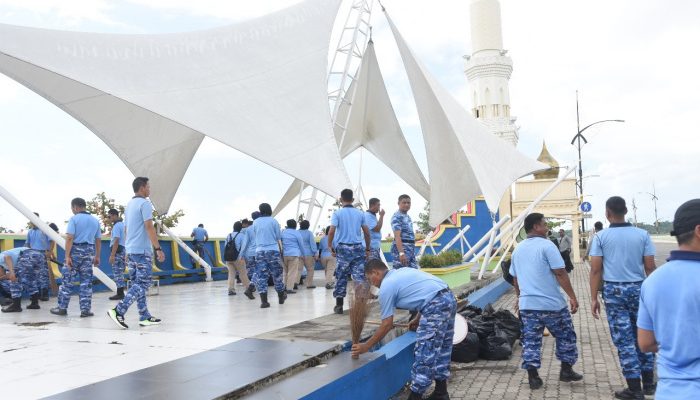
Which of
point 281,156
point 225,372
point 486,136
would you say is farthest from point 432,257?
point 225,372

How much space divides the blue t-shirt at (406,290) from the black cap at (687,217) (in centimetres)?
246

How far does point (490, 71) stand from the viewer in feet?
119

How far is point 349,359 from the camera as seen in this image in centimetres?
441

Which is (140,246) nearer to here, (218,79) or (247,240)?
(218,79)

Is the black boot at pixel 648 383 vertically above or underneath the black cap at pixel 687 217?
underneath

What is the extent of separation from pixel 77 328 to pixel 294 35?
668 cm

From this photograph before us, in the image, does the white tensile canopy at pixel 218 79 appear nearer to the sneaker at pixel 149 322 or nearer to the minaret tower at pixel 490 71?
the sneaker at pixel 149 322

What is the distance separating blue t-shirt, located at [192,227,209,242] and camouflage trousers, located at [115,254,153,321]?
8577 mm

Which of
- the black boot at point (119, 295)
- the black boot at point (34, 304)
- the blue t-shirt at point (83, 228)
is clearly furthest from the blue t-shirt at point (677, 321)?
the black boot at point (119, 295)

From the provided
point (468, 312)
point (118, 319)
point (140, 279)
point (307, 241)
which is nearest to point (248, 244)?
point (307, 241)

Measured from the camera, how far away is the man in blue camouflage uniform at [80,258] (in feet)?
23.3

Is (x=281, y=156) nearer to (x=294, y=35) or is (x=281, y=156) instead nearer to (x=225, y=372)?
(x=294, y=35)

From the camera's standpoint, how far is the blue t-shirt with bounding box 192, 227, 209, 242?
14.8 m

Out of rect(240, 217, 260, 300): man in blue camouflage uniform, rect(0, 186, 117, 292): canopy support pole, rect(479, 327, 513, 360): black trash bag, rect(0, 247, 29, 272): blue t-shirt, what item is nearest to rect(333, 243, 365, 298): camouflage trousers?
rect(479, 327, 513, 360): black trash bag
